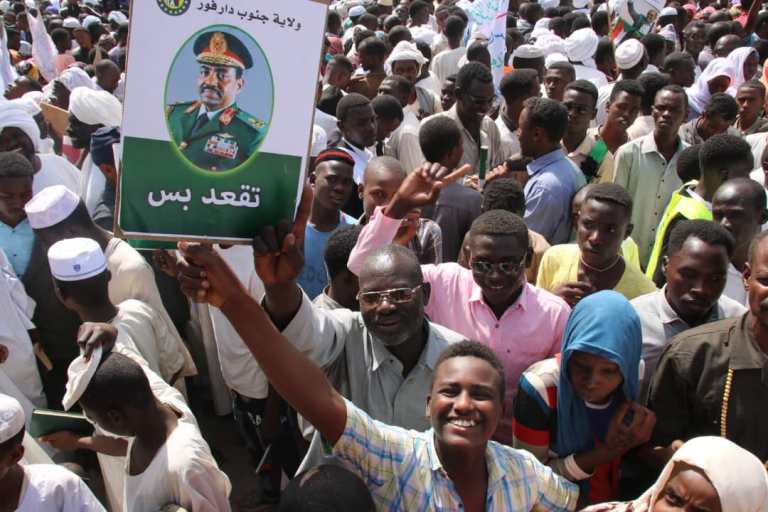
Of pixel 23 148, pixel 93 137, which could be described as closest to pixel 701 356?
pixel 93 137

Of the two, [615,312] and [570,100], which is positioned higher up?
[570,100]

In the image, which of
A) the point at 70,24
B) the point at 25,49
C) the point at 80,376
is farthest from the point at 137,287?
the point at 70,24

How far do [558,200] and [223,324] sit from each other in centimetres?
198

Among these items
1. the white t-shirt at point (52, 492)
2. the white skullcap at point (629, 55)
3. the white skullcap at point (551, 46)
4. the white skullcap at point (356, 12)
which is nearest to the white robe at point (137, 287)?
the white t-shirt at point (52, 492)

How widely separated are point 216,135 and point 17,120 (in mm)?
3629

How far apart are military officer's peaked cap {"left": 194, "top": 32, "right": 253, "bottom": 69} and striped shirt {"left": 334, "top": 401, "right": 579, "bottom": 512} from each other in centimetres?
97

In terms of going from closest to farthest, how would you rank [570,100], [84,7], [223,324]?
1. [223,324]
2. [570,100]
3. [84,7]

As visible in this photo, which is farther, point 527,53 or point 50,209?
point 527,53

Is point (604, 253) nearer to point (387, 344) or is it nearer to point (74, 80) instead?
point (387, 344)

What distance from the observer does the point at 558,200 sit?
13.6 ft

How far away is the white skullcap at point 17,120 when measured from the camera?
482cm

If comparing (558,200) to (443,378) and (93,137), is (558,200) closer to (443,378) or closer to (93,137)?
(443,378)

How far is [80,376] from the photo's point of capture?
8.50 ft

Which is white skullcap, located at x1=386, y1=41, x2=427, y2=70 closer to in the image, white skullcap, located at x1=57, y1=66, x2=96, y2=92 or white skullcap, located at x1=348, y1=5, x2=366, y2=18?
white skullcap, located at x1=57, y1=66, x2=96, y2=92
